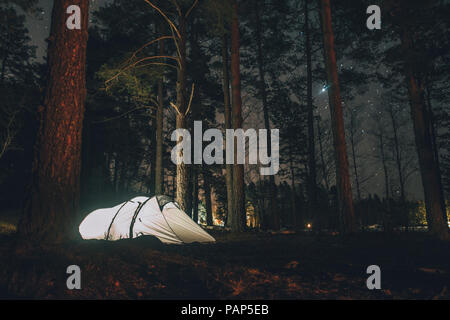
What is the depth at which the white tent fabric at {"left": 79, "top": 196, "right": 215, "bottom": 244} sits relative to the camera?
708 centimetres

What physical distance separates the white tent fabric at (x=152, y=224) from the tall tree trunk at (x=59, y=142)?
302cm

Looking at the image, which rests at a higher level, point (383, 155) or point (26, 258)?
point (383, 155)

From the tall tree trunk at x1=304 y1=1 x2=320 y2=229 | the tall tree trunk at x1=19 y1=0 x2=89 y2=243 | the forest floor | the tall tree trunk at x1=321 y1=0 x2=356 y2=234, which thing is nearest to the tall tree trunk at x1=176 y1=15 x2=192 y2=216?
the forest floor

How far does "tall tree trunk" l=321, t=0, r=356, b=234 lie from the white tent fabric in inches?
164

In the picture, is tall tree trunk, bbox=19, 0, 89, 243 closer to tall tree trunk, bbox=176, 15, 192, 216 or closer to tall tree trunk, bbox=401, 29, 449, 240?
tall tree trunk, bbox=176, 15, 192, 216

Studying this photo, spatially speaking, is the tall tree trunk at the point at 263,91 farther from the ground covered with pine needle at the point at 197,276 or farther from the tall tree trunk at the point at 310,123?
the ground covered with pine needle at the point at 197,276

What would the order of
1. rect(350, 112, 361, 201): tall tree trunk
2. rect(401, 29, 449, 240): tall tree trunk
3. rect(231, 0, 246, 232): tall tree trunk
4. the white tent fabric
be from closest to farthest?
the white tent fabric, rect(401, 29, 449, 240): tall tree trunk, rect(231, 0, 246, 232): tall tree trunk, rect(350, 112, 361, 201): tall tree trunk

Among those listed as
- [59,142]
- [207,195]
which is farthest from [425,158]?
[207,195]

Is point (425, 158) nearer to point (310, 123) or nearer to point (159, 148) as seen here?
point (310, 123)

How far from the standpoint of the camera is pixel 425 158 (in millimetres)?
10102
